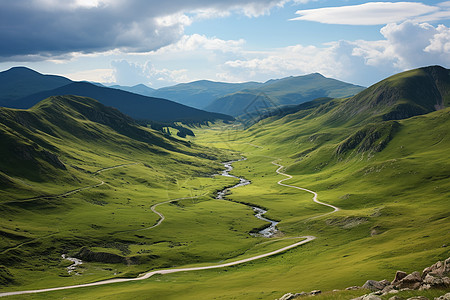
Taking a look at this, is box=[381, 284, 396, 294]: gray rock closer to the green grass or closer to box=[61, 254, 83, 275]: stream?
the green grass

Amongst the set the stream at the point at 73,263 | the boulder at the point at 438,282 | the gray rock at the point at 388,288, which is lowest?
the stream at the point at 73,263

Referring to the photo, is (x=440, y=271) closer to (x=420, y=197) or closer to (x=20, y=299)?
(x=20, y=299)

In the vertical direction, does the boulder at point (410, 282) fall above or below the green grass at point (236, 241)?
above

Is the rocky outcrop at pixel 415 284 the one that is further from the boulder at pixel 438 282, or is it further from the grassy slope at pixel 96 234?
the grassy slope at pixel 96 234

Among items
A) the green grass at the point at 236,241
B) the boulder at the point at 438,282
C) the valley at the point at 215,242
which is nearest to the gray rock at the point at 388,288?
the valley at the point at 215,242

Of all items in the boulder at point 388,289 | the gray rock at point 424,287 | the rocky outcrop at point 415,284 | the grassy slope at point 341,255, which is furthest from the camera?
the grassy slope at point 341,255

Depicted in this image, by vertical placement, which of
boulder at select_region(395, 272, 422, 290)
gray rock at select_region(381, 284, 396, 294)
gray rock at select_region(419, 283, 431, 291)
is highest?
gray rock at select_region(419, 283, 431, 291)

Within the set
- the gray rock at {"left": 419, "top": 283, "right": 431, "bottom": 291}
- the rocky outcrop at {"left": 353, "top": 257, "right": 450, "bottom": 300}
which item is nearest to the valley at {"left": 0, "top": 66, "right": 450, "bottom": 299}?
the rocky outcrop at {"left": 353, "top": 257, "right": 450, "bottom": 300}

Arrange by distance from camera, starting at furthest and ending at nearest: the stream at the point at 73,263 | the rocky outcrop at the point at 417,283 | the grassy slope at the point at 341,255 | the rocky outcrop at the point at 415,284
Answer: the stream at the point at 73,263 < the grassy slope at the point at 341,255 < the rocky outcrop at the point at 417,283 < the rocky outcrop at the point at 415,284

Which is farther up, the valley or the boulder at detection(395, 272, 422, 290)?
the boulder at detection(395, 272, 422, 290)

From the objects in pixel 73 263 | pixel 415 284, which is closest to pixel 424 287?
pixel 415 284

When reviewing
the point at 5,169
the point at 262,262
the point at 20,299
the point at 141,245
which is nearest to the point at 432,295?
the point at 262,262

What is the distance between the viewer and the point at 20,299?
8844 cm

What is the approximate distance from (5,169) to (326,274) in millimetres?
185689
